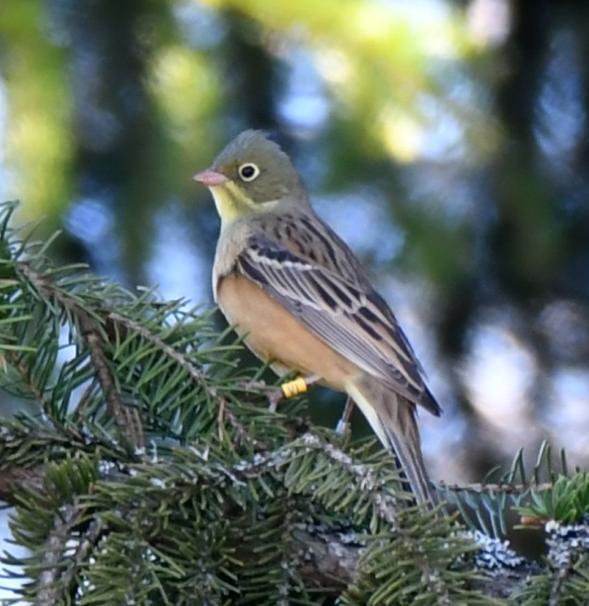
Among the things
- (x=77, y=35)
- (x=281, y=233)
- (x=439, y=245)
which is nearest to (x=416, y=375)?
(x=439, y=245)

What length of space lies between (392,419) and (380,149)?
1106 mm

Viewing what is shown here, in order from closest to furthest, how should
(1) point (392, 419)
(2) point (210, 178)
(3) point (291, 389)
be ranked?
(3) point (291, 389) < (1) point (392, 419) < (2) point (210, 178)

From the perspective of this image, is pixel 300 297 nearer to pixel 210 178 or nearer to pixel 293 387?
pixel 210 178

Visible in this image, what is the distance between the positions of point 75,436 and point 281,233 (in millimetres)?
2490

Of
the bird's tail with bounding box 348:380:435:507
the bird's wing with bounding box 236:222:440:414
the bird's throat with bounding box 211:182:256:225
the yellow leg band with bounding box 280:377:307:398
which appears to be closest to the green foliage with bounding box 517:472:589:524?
the yellow leg band with bounding box 280:377:307:398

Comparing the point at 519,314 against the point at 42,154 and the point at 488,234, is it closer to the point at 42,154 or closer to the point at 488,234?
the point at 488,234

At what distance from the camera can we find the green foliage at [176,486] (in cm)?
235

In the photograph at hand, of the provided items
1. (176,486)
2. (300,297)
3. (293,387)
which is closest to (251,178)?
(300,297)

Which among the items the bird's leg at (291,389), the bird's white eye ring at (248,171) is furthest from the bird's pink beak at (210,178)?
the bird's leg at (291,389)

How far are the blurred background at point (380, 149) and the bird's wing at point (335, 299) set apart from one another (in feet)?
0.65

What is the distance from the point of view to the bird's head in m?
4.95

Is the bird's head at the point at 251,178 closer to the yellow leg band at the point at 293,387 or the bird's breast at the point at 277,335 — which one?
the bird's breast at the point at 277,335

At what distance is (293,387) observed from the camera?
3.71 meters

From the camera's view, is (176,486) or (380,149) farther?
(380,149)
